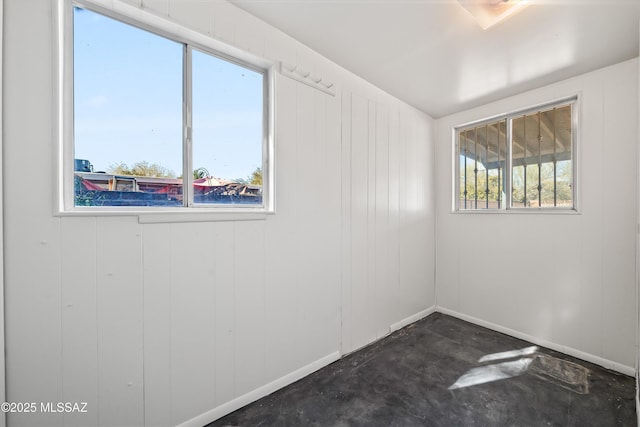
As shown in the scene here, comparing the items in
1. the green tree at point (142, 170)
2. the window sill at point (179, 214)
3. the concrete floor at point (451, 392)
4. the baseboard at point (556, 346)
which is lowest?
the concrete floor at point (451, 392)

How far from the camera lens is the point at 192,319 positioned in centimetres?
149

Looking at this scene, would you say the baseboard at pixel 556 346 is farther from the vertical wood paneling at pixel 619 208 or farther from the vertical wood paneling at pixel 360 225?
the vertical wood paneling at pixel 360 225

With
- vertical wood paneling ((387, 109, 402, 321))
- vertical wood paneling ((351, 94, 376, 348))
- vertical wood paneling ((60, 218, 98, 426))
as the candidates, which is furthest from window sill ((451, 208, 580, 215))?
vertical wood paneling ((60, 218, 98, 426))

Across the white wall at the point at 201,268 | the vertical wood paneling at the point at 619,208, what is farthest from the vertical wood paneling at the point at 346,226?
the vertical wood paneling at the point at 619,208

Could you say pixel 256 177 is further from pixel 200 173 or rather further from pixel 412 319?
pixel 412 319

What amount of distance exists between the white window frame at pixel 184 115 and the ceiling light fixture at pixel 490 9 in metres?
1.26

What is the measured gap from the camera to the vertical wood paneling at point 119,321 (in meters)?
1.24

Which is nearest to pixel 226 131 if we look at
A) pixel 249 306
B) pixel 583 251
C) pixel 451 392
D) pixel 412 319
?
pixel 249 306

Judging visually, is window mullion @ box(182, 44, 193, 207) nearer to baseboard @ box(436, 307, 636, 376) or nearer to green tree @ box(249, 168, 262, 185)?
green tree @ box(249, 168, 262, 185)

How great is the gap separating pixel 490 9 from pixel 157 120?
2034mm

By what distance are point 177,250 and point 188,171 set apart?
46cm

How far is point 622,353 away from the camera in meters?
2.05

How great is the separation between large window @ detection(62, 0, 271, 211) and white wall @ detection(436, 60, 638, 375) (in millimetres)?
2549

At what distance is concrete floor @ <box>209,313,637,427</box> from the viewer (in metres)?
1.59
